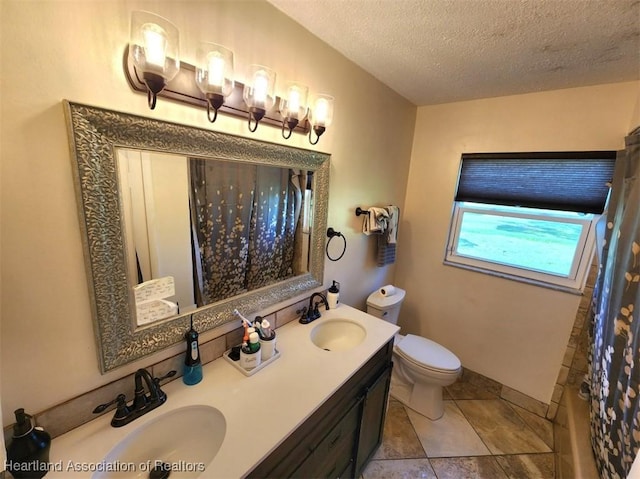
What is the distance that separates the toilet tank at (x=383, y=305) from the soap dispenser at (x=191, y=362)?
4.18ft

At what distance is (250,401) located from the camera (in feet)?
2.95

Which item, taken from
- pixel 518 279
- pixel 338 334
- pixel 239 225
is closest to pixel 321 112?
pixel 239 225

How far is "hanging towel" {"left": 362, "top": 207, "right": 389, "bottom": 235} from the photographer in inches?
69.9

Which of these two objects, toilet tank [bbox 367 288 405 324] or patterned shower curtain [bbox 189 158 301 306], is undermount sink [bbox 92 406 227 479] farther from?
toilet tank [bbox 367 288 405 324]

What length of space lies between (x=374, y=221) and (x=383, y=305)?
63 cm

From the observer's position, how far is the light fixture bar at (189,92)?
2.47ft

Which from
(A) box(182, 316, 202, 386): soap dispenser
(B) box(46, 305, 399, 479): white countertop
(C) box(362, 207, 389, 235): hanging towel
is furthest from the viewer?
(C) box(362, 207, 389, 235): hanging towel

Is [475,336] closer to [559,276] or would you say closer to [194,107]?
[559,276]

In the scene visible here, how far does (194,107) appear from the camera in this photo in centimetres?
90

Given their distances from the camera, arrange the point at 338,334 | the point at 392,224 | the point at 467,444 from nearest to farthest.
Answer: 1. the point at 338,334
2. the point at 467,444
3. the point at 392,224

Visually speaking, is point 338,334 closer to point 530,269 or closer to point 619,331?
point 619,331

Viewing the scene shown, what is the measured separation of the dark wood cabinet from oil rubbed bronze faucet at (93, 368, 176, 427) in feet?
1.32

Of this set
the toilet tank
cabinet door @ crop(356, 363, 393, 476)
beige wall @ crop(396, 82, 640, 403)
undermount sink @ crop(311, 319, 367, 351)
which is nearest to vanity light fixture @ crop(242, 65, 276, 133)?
undermount sink @ crop(311, 319, 367, 351)

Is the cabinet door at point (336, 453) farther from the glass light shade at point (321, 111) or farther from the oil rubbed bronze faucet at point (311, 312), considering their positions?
the glass light shade at point (321, 111)
